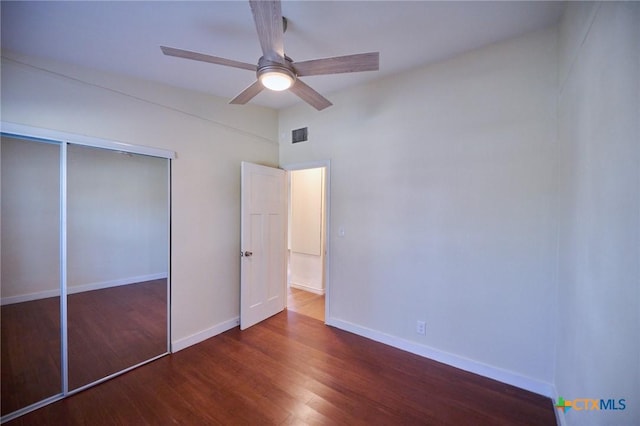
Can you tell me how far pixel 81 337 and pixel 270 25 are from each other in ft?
9.55

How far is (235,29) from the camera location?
1824mm

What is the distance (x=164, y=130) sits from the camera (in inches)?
98.4

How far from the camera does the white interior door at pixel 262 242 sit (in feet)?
9.90

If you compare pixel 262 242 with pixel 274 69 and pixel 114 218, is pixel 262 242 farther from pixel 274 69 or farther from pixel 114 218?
pixel 274 69

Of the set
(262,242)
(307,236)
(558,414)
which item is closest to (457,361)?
(558,414)

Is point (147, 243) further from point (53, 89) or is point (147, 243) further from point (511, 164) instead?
point (511, 164)

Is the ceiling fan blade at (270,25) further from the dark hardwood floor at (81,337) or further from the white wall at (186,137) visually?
the dark hardwood floor at (81,337)

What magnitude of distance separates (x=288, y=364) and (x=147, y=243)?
1868mm

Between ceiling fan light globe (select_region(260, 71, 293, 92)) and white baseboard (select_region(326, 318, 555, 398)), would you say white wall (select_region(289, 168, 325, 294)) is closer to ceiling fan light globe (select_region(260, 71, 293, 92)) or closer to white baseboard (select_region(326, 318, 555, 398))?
white baseboard (select_region(326, 318, 555, 398))

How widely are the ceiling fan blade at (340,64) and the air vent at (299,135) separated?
1.71 meters

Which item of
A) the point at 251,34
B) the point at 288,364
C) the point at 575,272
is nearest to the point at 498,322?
the point at 575,272

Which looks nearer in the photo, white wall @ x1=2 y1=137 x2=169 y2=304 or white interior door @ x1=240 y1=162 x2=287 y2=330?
white wall @ x1=2 y1=137 x2=169 y2=304

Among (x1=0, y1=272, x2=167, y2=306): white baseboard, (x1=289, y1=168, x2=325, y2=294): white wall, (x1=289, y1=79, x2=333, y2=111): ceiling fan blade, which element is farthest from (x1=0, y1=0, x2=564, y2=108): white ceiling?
(x1=289, y1=168, x2=325, y2=294): white wall

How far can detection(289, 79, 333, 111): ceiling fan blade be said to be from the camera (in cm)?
170
